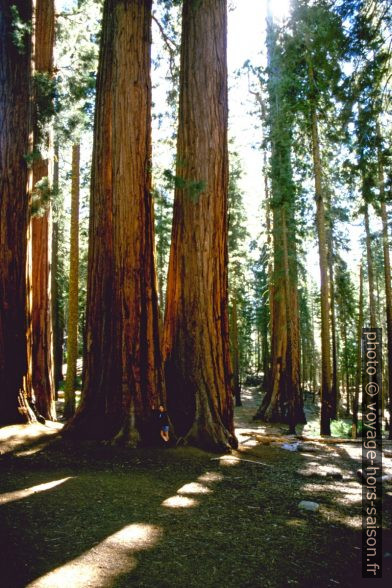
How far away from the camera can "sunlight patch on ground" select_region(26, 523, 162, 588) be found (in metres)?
2.71

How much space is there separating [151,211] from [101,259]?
46.5 inches

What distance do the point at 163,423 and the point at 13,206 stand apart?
4737 millimetres

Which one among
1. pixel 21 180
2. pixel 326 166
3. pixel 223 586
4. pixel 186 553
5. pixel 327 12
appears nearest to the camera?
pixel 223 586

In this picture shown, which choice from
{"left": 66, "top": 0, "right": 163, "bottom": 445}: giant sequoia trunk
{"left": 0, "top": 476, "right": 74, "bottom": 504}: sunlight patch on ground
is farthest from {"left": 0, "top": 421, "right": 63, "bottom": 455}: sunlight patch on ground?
{"left": 0, "top": 476, "right": 74, "bottom": 504}: sunlight patch on ground

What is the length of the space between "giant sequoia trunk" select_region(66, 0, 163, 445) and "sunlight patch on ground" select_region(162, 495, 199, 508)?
1.96 meters

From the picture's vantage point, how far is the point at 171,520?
386cm

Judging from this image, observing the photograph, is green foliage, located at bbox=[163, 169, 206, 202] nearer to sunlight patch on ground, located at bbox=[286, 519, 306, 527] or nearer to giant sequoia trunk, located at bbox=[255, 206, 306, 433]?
sunlight patch on ground, located at bbox=[286, 519, 306, 527]

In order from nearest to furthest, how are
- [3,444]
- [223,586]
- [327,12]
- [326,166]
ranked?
[223,586] → [3,444] → [327,12] → [326,166]

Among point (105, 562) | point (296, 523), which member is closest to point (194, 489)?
point (296, 523)

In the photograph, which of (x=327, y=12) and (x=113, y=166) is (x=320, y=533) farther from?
(x=327, y=12)

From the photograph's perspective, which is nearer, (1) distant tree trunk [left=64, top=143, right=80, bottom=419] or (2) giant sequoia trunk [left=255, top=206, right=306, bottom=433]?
(1) distant tree trunk [left=64, top=143, right=80, bottom=419]

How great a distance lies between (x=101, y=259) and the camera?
6.97 metres

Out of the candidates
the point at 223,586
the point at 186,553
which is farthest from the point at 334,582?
the point at 186,553

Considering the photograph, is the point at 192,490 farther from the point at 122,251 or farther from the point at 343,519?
the point at 122,251
